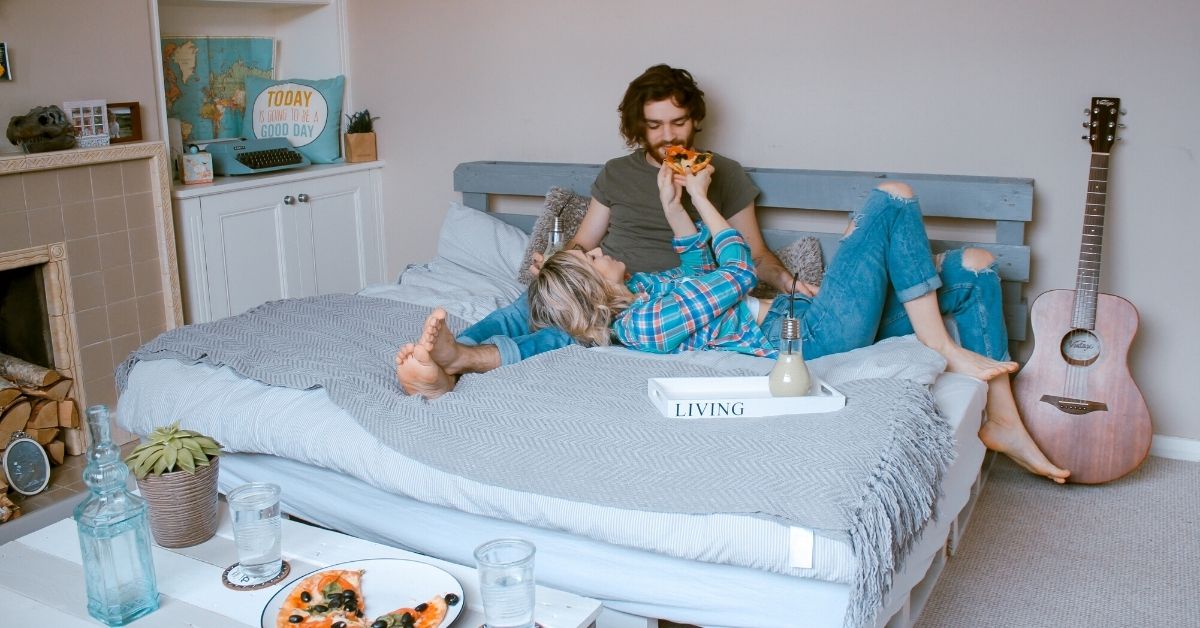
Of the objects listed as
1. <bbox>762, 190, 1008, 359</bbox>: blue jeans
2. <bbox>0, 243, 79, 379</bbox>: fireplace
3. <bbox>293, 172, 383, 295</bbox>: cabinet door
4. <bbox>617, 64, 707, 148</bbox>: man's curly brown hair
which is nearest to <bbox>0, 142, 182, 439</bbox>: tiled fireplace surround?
<bbox>0, 243, 79, 379</bbox>: fireplace

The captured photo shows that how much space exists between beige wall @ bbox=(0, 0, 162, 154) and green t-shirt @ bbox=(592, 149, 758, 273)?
1485 mm

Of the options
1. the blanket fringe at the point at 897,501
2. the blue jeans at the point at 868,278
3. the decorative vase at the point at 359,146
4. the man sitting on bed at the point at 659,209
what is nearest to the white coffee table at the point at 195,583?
the blanket fringe at the point at 897,501

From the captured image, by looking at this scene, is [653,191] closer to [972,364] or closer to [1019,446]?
[972,364]

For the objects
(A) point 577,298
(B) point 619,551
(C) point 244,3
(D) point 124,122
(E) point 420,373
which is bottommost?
(B) point 619,551

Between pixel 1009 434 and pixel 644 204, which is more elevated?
pixel 644 204

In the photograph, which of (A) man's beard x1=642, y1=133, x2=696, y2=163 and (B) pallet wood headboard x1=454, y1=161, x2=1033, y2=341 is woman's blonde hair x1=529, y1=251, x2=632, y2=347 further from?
(B) pallet wood headboard x1=454, y1=161, x2=1033, y2=341

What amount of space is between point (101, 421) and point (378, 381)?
81cm

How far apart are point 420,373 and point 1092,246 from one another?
183 centimetres

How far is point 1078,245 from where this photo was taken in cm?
292

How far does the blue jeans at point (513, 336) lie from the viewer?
8.04 feet

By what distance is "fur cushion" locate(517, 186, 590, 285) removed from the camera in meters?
3.25

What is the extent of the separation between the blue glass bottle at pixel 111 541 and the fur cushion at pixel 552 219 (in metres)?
1.81

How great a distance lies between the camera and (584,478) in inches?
71.9

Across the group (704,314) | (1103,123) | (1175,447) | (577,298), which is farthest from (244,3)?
(1175,447)
